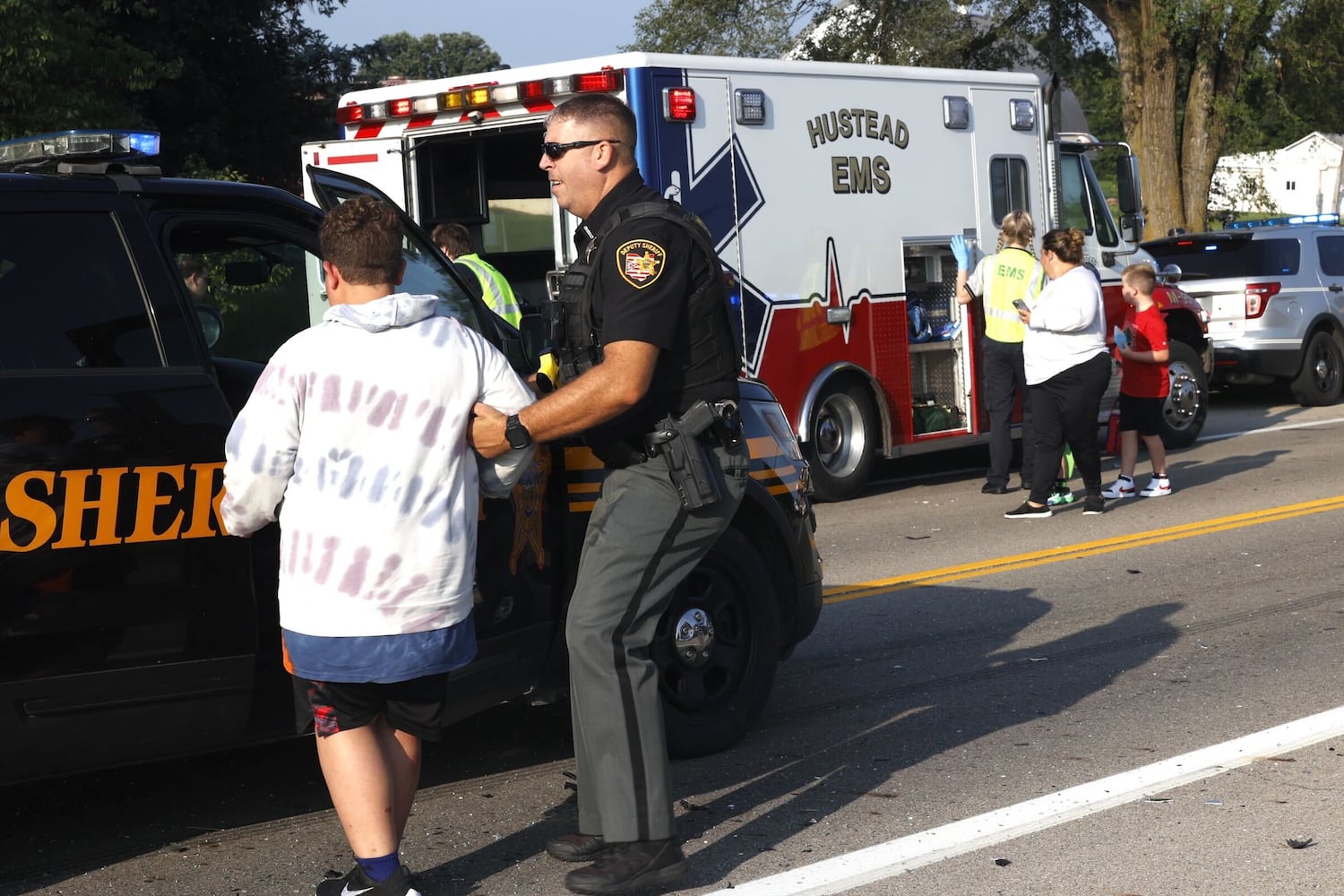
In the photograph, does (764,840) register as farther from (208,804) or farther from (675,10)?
(675,10)

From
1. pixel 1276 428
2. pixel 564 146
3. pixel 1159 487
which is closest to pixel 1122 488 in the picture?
pixel 1159 487

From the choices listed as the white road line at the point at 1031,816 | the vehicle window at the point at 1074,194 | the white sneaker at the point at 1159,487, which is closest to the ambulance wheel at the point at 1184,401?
the vehicle window at the point at 1074,194

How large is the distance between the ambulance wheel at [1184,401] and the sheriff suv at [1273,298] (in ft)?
10.5

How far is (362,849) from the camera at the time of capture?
12.7 ft

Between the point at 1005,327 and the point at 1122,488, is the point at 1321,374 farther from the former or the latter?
the point at 1005,327

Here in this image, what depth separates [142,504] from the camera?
13.5 feet

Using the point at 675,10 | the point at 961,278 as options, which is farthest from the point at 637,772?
the point at 675,10

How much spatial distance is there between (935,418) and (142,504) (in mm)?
8653

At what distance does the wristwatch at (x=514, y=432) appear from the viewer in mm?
3777

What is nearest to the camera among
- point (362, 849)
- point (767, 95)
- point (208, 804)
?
point (362, 849)

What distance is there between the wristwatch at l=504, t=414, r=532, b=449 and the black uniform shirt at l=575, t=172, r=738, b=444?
270 mm

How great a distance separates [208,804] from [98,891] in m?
0.74

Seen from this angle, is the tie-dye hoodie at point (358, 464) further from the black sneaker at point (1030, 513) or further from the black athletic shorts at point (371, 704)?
the black sneaker at point (1030, 513)

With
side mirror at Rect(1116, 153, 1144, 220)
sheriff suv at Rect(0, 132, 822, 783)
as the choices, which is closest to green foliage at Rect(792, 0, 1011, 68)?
side mirror at Rect(1116, 153, 1144, 220)
